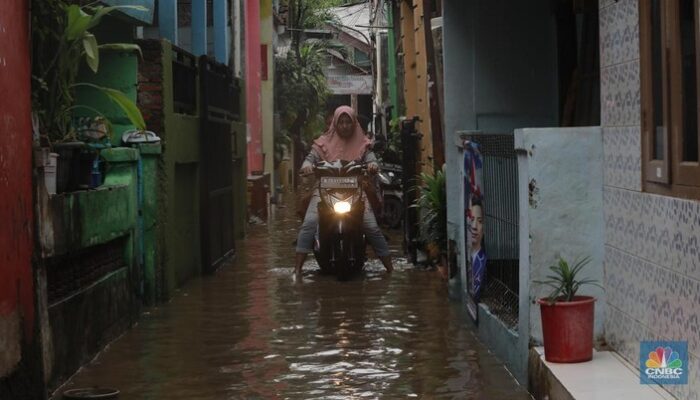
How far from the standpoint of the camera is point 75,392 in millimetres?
7145

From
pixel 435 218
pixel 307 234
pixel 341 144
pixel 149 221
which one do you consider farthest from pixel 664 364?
pixel 341 144

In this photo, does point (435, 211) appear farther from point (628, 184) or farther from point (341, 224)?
point (628, 184)

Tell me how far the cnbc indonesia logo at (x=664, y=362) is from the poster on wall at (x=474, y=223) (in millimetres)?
3284

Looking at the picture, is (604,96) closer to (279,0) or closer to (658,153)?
(658,153)

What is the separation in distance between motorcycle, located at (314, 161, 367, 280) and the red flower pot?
6.54 m

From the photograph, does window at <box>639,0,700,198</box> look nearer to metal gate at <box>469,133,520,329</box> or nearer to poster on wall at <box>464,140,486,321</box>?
metal gate at <box>469,133,520,329</box>

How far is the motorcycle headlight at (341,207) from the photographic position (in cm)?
1301

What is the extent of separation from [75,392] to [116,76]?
446 centimetres

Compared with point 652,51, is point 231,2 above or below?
above

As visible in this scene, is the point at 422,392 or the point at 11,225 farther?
the point at 422,392

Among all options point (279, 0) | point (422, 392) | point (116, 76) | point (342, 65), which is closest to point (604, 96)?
point (422, 392)

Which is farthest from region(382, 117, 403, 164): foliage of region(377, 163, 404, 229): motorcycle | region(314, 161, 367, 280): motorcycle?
region(314, 161, 367, 280): motorcycle

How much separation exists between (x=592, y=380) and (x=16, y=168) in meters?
3.37

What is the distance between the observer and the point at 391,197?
798 inches
